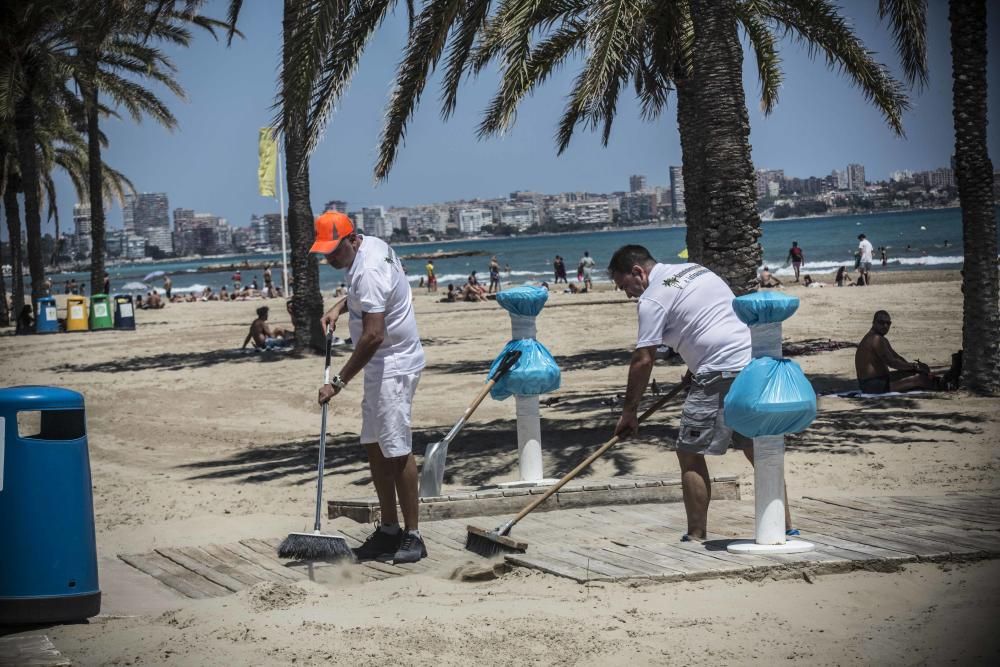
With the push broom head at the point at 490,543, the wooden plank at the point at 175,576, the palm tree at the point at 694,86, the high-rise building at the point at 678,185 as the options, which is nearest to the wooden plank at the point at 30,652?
the wooden plank at the point at 175,576

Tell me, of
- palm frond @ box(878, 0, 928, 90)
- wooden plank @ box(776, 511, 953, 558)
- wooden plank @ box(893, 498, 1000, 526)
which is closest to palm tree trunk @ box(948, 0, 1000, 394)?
palm frond @ box(878, 0, 928, 90)

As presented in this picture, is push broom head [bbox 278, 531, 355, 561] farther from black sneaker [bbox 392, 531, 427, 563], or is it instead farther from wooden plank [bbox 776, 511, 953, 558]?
wooden plank [bbox 776, 511, 953, 558]

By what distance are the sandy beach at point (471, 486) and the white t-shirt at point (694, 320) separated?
1.07 metres

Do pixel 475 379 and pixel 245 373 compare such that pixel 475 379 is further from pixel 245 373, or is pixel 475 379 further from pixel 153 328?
pixel 153 328

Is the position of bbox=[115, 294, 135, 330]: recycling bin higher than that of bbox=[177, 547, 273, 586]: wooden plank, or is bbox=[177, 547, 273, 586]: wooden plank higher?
bbox=[115, 294, 135, 330]: recycling bin

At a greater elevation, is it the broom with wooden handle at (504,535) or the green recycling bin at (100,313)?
the green recycling bin at (100,313)

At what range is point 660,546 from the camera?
18.9 ft

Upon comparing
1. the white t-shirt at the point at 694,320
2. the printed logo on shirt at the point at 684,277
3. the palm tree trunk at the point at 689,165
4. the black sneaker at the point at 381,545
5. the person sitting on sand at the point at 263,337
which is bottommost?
the black sneaker at the point at 381,545

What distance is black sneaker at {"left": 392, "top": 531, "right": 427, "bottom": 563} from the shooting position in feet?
19.4

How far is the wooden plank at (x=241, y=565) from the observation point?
5734 millimetres

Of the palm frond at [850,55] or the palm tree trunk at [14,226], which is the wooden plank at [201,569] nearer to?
the palm frond at [850,55]

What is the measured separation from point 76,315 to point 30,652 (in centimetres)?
2498

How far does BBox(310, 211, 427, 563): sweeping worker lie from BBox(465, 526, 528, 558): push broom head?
11.4 inches

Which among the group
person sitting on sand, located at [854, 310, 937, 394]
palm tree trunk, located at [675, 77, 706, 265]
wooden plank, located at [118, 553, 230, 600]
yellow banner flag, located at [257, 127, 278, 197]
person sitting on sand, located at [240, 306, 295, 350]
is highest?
yellow banner flag, located at [257, 127, 278, 197]
